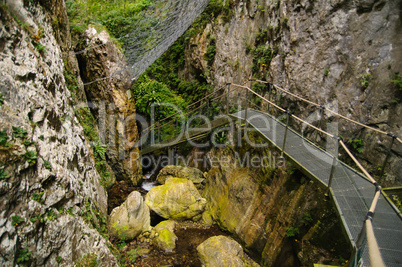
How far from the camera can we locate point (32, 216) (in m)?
2.98

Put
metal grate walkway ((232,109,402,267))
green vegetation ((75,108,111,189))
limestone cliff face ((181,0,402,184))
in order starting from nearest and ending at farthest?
1. metal grate walkway ((232,109,402,267))
2. limestone cliff face ((181,0,402,184))
3. green vegetation ((75,108,111,189))

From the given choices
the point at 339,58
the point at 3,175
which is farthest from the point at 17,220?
the point at 339,58

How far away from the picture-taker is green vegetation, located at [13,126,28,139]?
3068 mm

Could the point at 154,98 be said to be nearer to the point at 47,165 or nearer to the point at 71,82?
the point at 71,82

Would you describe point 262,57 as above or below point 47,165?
above

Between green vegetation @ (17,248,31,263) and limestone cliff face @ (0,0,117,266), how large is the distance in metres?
0.01

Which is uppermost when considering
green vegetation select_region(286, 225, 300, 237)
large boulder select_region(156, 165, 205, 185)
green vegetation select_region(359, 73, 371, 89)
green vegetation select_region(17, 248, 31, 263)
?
green vegetation select_region(359, 73, 371, 89)

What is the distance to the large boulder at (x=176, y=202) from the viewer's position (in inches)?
288

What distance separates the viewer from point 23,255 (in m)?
2.73

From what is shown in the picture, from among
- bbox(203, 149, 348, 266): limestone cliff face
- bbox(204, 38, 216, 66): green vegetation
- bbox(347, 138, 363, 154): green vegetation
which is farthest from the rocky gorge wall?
bbox(204, 38, 216, 66): green vegetation

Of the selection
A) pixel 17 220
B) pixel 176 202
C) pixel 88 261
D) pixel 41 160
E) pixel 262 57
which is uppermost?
pixel 262 57

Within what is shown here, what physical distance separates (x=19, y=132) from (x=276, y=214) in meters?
5.59

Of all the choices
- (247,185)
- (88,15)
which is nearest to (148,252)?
(247,185)

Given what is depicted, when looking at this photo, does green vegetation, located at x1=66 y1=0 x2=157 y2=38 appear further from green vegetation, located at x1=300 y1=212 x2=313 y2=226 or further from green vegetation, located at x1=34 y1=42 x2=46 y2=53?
green vegetation, located at x1=300 y1=212 x2=313 y2=226
